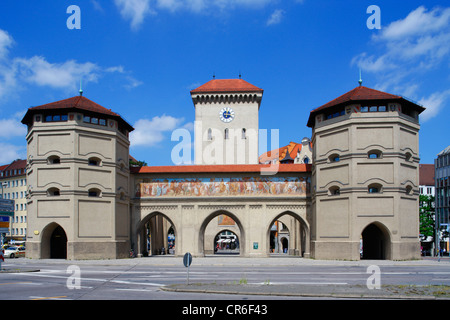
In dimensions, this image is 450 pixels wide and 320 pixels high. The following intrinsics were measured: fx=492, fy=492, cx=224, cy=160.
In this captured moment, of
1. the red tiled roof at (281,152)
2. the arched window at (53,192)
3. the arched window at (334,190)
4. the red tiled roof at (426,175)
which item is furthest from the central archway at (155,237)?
the red tiled roof at (426,175)

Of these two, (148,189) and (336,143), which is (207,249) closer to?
(148,189)

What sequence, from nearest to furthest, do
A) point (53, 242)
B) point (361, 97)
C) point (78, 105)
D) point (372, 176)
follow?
1. point (372, 176)
2. point (361, 97)
3. point (78, 105)
4. point (53, 242)

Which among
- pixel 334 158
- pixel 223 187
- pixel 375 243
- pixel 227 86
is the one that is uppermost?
pixel 227 86

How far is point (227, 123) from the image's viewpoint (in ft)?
225

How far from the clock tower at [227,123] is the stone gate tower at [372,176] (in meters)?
26.6

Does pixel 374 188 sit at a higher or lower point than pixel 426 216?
higher

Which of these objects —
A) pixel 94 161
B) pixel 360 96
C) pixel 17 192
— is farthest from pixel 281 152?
pixel 94 161

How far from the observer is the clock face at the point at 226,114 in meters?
68.6

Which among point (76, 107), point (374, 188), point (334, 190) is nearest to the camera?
point (374, 188)

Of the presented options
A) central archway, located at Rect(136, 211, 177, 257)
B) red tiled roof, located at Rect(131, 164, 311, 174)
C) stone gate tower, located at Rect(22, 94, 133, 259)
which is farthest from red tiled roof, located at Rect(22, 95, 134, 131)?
central archway, located at Rect(136, 211, 177, 257)

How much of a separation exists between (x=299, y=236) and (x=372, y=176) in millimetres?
18413

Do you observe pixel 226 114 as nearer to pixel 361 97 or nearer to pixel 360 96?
pixel 360 96

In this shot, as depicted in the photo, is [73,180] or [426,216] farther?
[426,216]

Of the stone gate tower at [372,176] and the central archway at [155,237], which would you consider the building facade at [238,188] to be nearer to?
the stone gate tower at [372,176]
